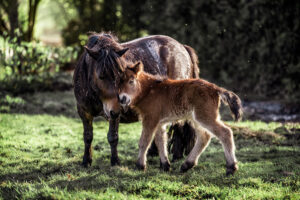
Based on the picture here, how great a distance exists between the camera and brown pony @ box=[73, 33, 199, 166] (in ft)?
16.9

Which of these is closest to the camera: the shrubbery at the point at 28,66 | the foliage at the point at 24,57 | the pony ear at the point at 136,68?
the pony ear at the point at 136,68

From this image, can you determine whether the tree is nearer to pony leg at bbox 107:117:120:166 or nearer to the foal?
pony leg at bbox 107:117:120:166

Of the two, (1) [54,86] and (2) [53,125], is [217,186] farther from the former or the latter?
(1) [54,86]

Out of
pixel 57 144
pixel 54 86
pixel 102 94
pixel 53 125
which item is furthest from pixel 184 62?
pixel 54 86

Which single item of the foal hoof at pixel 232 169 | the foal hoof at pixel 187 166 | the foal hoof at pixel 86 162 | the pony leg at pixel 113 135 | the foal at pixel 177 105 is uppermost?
the foal at pixel 177 105

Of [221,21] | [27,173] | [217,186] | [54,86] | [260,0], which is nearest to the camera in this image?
[217,186]

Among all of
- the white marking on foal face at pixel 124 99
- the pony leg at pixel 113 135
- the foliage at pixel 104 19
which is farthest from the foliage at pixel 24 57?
the white marking on foal face at pixel 124 99

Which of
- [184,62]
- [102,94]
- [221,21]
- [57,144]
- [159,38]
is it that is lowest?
[57,144]

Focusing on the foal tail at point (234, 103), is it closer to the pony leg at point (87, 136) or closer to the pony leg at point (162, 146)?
the pony leg at point (162, 146)

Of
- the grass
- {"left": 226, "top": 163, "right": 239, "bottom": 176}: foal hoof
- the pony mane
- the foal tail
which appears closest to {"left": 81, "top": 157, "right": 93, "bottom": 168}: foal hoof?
the grass

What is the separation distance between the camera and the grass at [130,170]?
459 cm

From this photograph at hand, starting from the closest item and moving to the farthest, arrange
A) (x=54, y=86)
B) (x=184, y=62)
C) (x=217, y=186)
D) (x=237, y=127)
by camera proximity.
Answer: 1. (x=217, y=186)
2. (x=184, y=62)
3. (x=237, y=127)
4. (x=54, y=86)

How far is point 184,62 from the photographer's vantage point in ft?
23.7

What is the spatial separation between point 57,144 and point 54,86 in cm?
818
